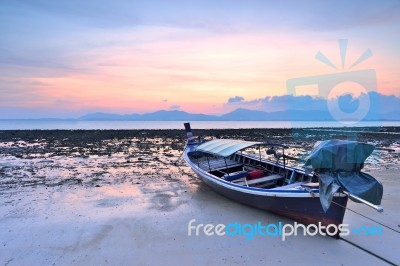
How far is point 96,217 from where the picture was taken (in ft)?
28.0

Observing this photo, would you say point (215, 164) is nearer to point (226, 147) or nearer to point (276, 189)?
point (226, 147)

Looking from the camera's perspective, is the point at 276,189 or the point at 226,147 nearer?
the point at 276,189

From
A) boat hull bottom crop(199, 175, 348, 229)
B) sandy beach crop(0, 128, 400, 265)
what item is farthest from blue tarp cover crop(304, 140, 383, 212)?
sandy beach crop(0, 128, 400, 265)

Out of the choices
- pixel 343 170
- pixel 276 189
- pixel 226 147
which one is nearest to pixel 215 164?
pixel 226 147

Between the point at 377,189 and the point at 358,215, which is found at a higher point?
the point at 377,189

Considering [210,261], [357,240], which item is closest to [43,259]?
[210,261]

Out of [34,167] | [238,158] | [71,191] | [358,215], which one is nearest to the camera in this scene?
[358,215]

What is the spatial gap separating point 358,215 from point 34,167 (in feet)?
48.9

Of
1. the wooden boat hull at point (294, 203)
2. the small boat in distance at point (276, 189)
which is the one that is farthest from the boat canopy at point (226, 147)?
the wooden boat hull at point (294, 203)

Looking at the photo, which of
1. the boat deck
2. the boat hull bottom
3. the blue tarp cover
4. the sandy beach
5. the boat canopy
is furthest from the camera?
the boat deck

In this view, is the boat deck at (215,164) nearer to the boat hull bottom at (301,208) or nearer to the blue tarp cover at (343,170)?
the boat hull bottom at (301,208)

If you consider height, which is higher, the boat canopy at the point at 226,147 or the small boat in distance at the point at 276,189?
the boat canopy at the point at 226,147

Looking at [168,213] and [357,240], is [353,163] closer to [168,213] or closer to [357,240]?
[357,240]

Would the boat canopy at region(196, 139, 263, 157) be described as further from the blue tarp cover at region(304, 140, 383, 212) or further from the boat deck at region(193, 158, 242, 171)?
the blue tarp cover at region(304, 140, 383, 212)
